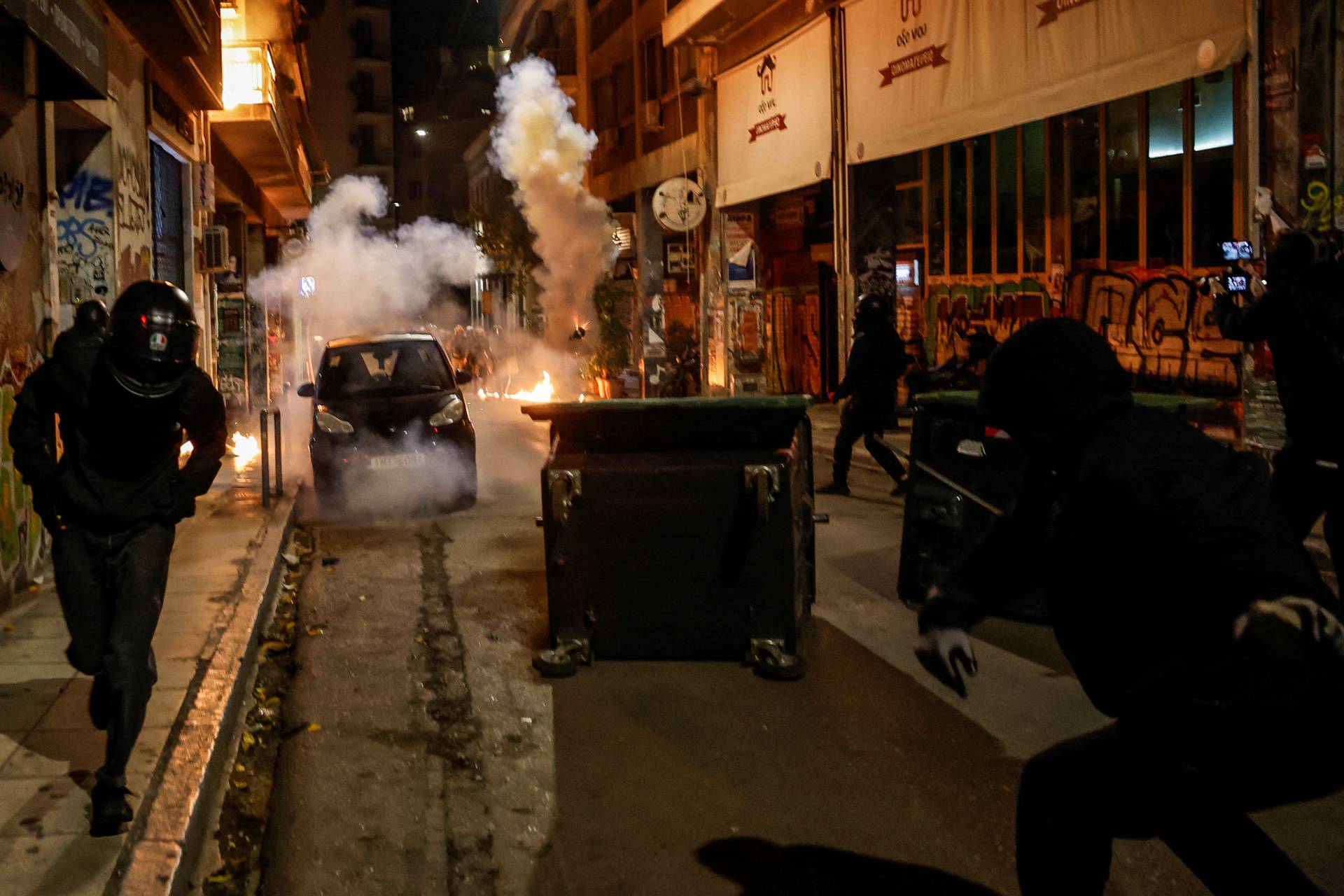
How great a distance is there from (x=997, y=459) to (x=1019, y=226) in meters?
10.6

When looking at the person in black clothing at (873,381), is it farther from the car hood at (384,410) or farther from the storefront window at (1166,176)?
the car hood at (384,410)

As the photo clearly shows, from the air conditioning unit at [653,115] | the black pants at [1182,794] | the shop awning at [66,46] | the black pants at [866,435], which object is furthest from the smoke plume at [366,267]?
the black pants at [1182,794]

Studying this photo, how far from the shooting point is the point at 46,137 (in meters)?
9.13

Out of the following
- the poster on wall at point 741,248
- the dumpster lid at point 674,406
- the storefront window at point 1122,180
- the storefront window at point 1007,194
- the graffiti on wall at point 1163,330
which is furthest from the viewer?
the poster on wall at point 741,248

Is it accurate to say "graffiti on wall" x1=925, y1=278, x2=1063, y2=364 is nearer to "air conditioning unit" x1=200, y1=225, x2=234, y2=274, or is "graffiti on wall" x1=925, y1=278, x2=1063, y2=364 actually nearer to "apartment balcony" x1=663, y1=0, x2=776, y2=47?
"apartment balcony" x1=663, y1=0, x2=776, y2=47

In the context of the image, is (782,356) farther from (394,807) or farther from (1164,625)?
(1164,625)

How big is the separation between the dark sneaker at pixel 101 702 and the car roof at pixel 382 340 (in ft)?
28.3

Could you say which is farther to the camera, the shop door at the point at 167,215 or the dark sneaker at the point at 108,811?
the shop door at the point at 167,215

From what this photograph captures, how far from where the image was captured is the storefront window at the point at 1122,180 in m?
14.3

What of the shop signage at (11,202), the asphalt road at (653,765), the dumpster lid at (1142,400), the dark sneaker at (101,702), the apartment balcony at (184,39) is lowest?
the asphalt road at (653,765)

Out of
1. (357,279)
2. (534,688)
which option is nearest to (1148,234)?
(534,688)

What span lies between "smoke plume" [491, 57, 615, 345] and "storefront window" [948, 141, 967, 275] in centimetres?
1926

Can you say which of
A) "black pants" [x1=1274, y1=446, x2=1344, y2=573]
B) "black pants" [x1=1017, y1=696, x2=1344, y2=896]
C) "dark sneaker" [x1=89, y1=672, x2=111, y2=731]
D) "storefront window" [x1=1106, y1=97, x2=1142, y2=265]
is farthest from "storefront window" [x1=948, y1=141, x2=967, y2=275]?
"black pants" [x1=1017, y1=696, x2=1344, y2=896]

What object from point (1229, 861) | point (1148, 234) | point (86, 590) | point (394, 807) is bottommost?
point (394, 807)
